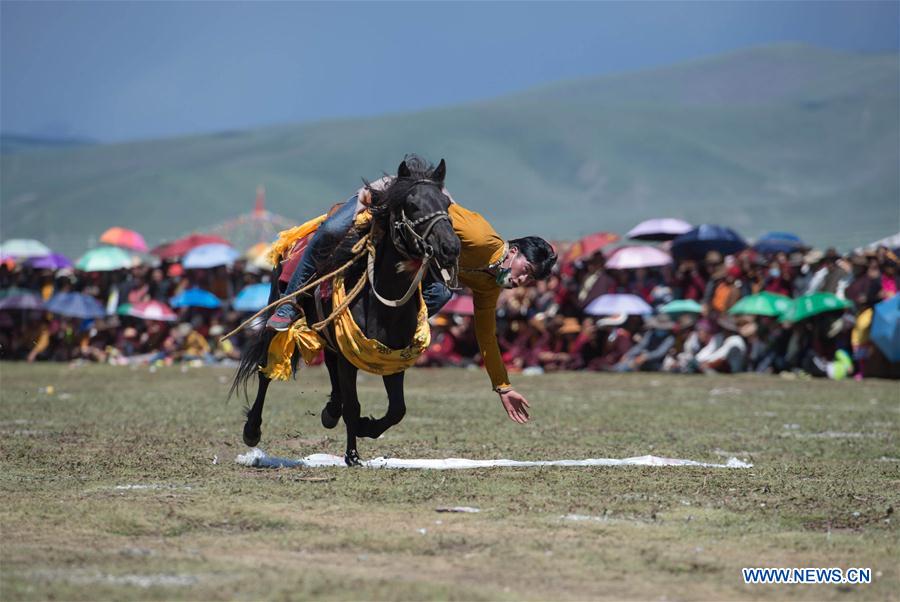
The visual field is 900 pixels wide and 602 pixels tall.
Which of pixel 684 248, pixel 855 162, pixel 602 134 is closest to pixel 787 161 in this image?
pixel 855 162

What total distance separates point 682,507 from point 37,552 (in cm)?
345

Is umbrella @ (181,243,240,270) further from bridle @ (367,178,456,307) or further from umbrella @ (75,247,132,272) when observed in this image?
bridle @ (367,178,456,307)

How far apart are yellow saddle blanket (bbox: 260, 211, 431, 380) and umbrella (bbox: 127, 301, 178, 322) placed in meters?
16.6

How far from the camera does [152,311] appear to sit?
2612 centimetres

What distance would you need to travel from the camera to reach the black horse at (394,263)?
28.7 ft

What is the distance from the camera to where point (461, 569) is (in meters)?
6.23

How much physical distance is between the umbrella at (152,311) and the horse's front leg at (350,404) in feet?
55.6

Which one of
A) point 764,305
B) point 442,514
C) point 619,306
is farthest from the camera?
point 619,306

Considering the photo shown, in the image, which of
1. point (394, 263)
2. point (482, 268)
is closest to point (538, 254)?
point (482, 268)

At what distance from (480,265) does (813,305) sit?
12.0 m

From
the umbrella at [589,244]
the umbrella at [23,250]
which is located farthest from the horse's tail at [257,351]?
the umbrella at [23,250]

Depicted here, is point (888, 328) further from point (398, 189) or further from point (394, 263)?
point (398, 189)

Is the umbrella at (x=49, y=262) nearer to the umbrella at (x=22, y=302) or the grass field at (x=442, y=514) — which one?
the umbrella at (x=22, y=302)

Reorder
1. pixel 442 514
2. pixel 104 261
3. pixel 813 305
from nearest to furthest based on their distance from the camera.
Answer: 1. pixel 442 514
2. pixel 813 305
3. pixel 104 261
